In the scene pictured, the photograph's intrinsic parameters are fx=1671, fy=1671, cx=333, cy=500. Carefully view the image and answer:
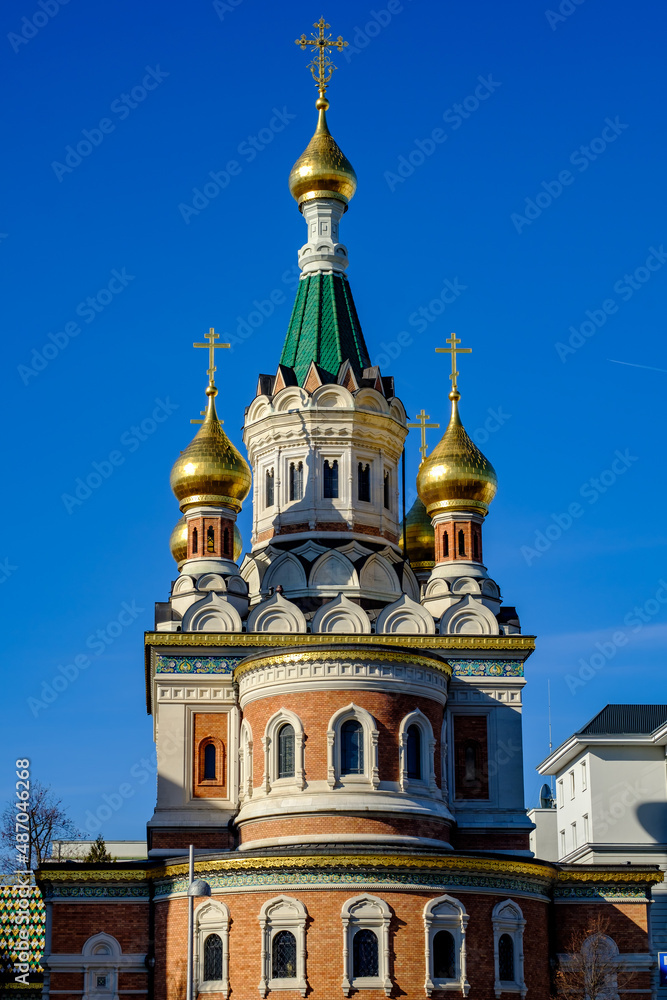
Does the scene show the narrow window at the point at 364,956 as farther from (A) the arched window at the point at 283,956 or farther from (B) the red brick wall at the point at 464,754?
(B) the red brick wall at the point at 464,754

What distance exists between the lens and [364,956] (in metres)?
27.5

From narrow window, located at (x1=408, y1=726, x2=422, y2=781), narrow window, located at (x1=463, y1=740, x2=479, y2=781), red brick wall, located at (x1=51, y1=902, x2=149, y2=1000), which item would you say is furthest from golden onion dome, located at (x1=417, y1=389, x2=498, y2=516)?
red brick wall, located at (x1=51, y1=902, x2=149, y2=1000)

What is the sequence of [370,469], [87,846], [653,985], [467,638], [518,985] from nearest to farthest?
[518,985]
[653,985]
[467,638]
[370,469]
[87,846]

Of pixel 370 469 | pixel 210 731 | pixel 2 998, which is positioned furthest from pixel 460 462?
pixel 2 998

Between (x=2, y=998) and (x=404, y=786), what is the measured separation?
30.1 feet

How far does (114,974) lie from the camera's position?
30.0 meters

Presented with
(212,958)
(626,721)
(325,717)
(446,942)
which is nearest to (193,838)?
(212,958)

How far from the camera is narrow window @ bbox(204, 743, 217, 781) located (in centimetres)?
3241

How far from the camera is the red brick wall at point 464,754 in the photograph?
1293 inches

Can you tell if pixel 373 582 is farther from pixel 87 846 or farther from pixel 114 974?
pixel 87 846

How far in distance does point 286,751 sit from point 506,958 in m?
5.32

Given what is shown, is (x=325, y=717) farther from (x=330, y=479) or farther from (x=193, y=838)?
(x=330, y=479)

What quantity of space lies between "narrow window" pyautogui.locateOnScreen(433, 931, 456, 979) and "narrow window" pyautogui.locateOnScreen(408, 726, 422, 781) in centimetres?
334

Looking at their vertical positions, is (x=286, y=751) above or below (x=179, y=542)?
below
